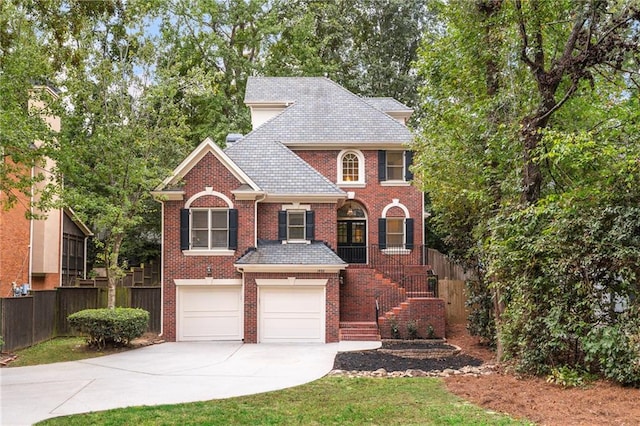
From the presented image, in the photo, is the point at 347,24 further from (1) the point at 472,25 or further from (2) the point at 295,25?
(1) the point at 472,25

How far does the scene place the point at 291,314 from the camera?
18734mm

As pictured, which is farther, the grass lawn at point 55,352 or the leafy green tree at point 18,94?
the grass lawn at point 55,352

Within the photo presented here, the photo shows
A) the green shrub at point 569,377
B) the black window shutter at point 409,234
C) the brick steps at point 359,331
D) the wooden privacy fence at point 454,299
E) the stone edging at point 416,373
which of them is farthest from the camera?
the black window shutter at point 409,234

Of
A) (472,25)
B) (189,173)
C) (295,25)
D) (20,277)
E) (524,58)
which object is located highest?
(295,25)

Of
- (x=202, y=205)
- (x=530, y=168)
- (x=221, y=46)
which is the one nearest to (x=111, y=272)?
(x=202, y=205)

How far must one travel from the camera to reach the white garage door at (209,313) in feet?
62.0

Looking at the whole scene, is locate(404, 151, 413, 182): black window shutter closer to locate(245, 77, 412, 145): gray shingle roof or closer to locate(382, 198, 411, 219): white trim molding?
locate(245, 77, 412, 145): gray shingle roof

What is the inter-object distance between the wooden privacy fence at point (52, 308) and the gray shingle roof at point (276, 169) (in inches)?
208

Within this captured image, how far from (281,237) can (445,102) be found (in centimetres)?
721

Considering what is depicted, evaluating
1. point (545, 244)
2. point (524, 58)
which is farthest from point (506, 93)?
point (545, 244)

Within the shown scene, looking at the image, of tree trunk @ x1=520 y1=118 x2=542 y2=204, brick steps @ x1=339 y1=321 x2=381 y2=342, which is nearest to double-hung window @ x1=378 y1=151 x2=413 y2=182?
brick steps @ x1=339 y1=321 x2=381 y2=342

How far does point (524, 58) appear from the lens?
1209 cm

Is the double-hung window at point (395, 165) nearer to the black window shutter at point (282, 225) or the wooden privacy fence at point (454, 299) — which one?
the wooden privacy fence at point (454, 299)

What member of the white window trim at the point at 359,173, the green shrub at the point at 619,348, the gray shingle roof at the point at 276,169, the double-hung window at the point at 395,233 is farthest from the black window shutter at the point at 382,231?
the green shrub at the point at 619,348
